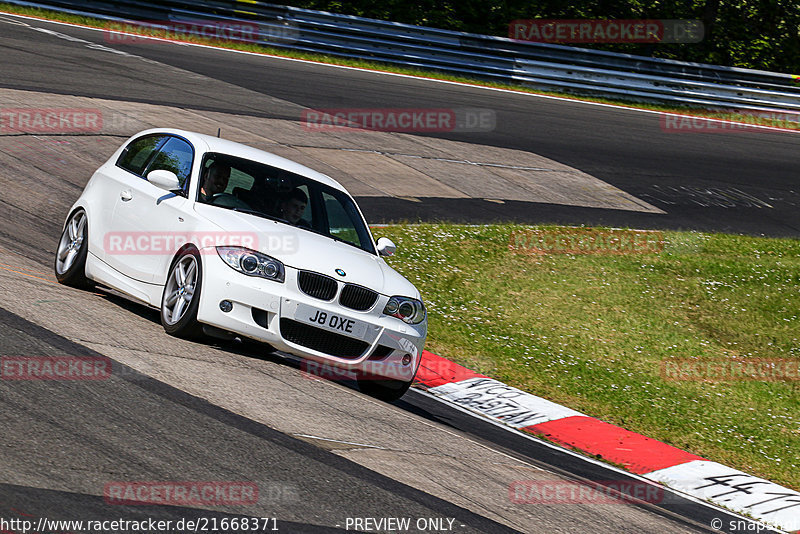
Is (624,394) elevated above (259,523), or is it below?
below

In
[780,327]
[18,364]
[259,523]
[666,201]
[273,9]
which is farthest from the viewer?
[273,9]

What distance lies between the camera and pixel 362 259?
8.23 metres

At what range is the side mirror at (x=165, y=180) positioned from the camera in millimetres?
8070

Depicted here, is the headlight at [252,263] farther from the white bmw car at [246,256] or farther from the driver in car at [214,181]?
the driver in car at [214,181]

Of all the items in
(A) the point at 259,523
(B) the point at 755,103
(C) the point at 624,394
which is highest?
(B) the point at 755,103

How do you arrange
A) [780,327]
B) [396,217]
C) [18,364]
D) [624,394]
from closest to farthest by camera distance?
1. [18,364]
2. [624,394]
3. [780,327]
4. [396,217]

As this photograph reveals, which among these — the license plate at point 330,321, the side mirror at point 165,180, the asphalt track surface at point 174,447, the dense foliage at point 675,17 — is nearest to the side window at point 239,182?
the side mirror at point 165,180

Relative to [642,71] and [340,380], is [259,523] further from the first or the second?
[642,71]

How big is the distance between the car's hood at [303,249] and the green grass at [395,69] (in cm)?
1796

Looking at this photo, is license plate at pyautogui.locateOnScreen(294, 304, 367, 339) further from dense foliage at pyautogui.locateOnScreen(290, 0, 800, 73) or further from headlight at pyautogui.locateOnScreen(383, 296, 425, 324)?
dense foliage at pyautogui.locateOnScreen(290, 0, 800, 73)

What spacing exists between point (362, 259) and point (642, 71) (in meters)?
21.0

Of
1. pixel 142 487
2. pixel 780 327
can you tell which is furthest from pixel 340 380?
pixel 780 327

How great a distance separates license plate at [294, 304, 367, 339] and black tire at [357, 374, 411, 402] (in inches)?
25.2

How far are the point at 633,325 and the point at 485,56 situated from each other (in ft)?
52.6
